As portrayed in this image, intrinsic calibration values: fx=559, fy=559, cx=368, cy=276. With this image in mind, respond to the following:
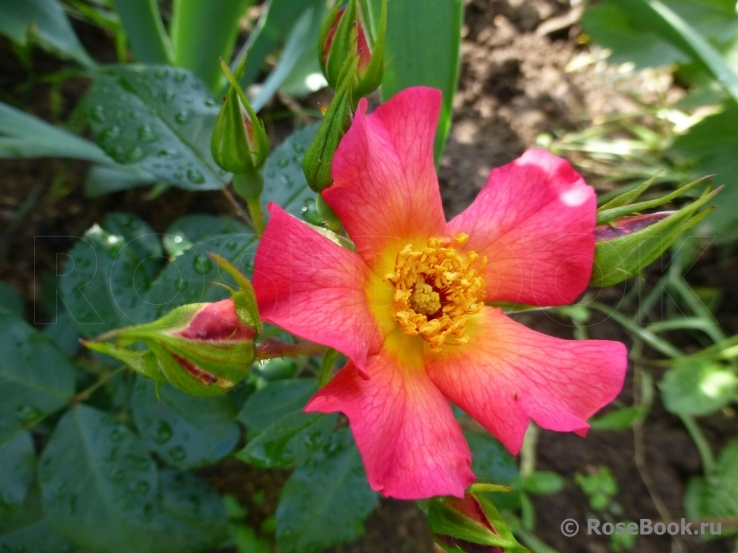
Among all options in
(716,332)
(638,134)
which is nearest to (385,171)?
(716,332)

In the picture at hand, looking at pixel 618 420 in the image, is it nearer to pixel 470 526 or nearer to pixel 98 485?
pixel 470 526

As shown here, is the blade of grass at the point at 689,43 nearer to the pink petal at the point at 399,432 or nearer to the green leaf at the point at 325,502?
the pink petal at the point at 399,432

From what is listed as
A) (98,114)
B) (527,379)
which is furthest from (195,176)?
(527,379)

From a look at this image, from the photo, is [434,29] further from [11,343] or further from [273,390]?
[11,343]

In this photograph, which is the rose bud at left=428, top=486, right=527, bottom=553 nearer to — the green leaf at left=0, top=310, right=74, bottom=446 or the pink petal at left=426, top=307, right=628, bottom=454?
the pink petal at left=426, top=307, right=628, bottom=454

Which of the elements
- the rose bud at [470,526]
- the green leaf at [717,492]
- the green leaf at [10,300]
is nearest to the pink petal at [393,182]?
the rose bud at [470,526]

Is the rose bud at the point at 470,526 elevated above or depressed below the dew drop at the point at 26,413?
A: above
